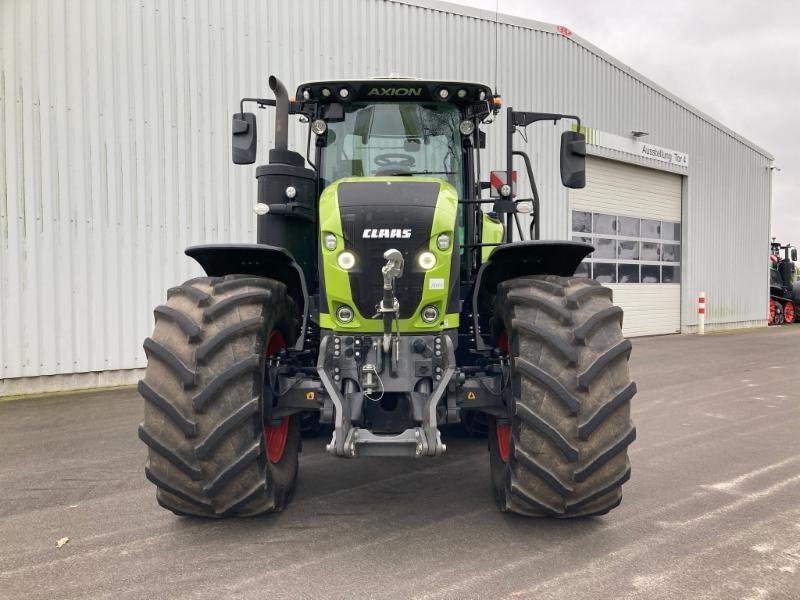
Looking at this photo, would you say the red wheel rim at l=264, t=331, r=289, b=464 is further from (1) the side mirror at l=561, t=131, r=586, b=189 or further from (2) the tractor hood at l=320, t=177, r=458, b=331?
(1) the side mirror at l=561, t=131, r=586, b=189

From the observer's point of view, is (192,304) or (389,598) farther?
(192,304)

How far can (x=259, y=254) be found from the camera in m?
3.74

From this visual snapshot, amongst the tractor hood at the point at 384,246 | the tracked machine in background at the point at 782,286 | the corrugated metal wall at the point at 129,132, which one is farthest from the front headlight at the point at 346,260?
the tracked machine in background at the point at 782,286

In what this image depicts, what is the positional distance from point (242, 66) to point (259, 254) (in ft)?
21.7

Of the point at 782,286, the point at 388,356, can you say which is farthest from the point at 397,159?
the point at 782,286

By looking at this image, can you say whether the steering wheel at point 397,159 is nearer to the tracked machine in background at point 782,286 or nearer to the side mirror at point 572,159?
the side mirror at point 572,159

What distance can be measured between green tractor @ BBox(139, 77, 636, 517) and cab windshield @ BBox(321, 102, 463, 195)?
0.02 metres

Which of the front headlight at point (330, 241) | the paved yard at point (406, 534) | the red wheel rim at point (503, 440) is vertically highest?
the front headlight at point (330, 241)

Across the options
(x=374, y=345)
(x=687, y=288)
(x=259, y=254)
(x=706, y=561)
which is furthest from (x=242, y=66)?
(x=687, y=288)

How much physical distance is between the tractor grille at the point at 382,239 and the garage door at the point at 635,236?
38.4 ft

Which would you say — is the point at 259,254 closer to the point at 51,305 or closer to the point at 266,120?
the point at 51,305

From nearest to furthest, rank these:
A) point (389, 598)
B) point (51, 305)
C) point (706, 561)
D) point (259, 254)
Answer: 1. point (389, 598)
2. point (706, 561)
3. point (259, 254)
4. point (51, 305)

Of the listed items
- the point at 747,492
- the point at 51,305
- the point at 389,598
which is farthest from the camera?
the point at 51,305

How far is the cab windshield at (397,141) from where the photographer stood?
4.29 meters
